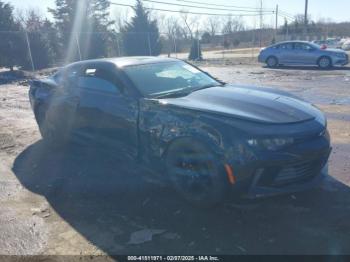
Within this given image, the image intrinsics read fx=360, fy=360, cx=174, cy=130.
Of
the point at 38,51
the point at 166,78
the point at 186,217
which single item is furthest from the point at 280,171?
Result: the point at 38,51

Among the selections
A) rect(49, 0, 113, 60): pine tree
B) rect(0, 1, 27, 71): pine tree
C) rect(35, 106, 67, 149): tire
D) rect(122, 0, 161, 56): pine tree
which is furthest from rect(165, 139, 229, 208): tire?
rect(122, 0, 161, 56): pine tree

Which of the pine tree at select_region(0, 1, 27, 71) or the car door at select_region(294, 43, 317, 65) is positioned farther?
the pine tree at select_region(0, 1, 27, 71)

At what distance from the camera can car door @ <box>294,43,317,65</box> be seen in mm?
17706

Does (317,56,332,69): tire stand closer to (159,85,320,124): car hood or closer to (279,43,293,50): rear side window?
(279,43,293,50): rear side window

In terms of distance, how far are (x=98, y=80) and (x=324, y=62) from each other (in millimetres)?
15181

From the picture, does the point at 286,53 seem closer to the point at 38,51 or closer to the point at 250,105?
the point at 38,51

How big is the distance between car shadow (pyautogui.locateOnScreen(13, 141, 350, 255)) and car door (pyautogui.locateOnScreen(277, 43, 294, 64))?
1548cm

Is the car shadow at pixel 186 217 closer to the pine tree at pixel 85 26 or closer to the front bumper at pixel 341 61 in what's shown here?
the front bumper at pixel 341 61

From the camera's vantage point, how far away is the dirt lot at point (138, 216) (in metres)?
3.15

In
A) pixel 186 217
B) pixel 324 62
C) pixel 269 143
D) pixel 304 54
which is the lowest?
pixel 186 217

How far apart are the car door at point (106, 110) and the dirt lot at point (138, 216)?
1.19ft

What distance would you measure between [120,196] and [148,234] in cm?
→ 92

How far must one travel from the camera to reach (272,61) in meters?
Result: 19.4

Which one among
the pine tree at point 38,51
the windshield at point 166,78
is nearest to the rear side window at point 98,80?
the windshield at point 166,78
